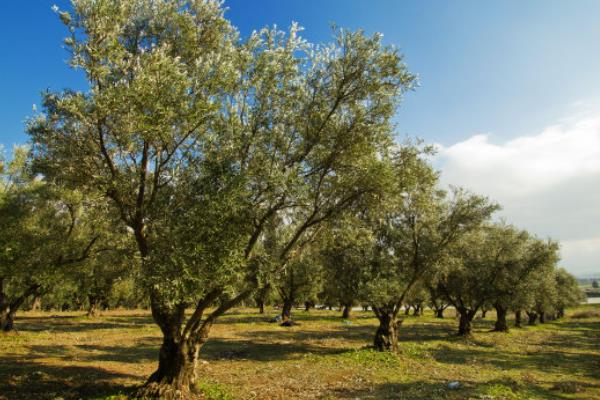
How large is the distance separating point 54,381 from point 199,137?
16.9 m

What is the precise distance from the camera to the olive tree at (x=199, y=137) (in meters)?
16.0

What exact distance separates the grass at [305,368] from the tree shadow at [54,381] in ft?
0.17

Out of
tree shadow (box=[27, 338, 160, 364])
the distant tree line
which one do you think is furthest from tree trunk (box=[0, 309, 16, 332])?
the distant tree line

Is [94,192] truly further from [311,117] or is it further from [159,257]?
[311,117]

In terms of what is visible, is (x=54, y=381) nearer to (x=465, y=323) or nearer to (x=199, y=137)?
(x=199, y=137)

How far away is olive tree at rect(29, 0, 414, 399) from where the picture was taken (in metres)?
16.0

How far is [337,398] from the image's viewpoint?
2077 centimetres

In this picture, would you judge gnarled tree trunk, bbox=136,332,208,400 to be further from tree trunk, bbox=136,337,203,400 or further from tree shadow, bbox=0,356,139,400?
tree shadow, bbox=0,356,139,400

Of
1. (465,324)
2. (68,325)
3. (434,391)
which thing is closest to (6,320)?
(68,325)

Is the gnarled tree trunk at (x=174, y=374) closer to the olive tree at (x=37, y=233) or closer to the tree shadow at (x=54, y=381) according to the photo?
the tree shadow at (x=54, y=381)

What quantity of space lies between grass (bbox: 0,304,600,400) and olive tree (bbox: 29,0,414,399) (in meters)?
6.09

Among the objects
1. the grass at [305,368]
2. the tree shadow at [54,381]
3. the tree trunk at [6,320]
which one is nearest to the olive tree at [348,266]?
the grass at [305,368]

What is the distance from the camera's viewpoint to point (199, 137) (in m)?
18.5

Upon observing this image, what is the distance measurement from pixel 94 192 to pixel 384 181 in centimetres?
1461
